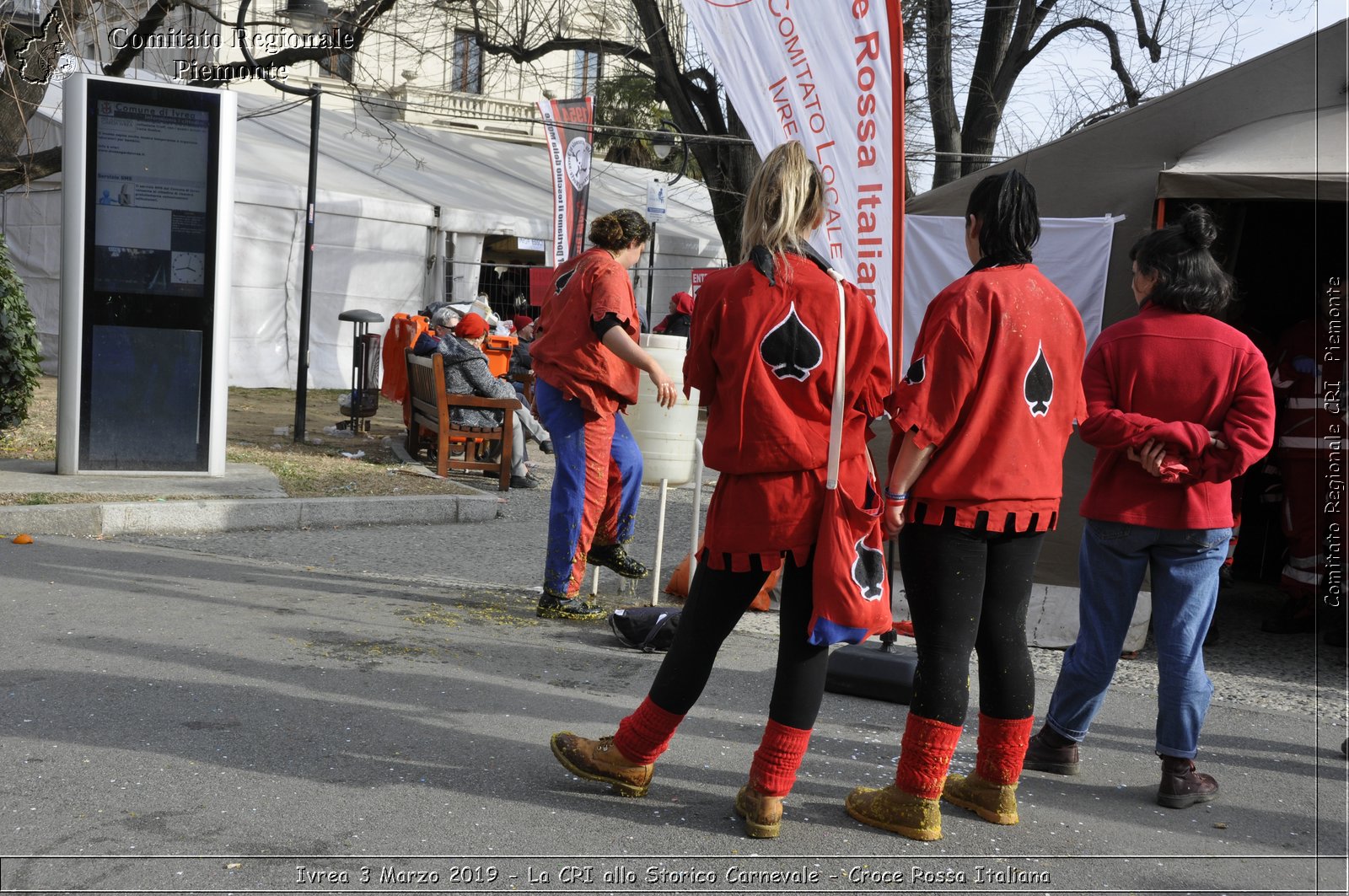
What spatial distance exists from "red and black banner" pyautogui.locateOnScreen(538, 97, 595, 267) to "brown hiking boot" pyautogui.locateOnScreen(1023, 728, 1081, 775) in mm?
10696

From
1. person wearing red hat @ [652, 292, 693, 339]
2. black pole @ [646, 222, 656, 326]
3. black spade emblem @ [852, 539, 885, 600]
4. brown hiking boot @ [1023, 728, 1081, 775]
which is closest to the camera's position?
black spade emblem @ [852, 539, 885, 600]

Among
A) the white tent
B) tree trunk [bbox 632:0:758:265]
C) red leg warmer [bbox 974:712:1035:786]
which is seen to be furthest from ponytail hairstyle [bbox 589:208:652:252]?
the white tent

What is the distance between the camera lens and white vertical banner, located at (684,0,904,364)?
16.6ft

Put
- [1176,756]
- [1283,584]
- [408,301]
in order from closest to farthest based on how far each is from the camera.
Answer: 1. [1176,756]
2. [1283,584]
3. [408,301]

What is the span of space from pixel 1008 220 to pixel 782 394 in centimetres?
84

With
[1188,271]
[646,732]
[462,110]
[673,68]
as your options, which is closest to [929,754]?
[646,732]

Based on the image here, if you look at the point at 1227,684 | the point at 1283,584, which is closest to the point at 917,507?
the point at 1227,684

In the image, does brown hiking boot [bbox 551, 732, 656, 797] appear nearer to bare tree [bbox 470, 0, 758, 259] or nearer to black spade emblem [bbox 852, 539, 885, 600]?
black spade emblem [bbox 852, 539, 885, 600]

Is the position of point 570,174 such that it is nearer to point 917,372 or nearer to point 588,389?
point 588,389

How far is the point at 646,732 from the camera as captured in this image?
357cm

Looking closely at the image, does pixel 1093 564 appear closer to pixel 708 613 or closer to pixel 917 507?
pixel 917 507

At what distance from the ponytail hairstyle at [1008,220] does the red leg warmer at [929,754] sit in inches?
52.7

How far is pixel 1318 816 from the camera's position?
13.3 ft

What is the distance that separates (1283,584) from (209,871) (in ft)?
20.3
